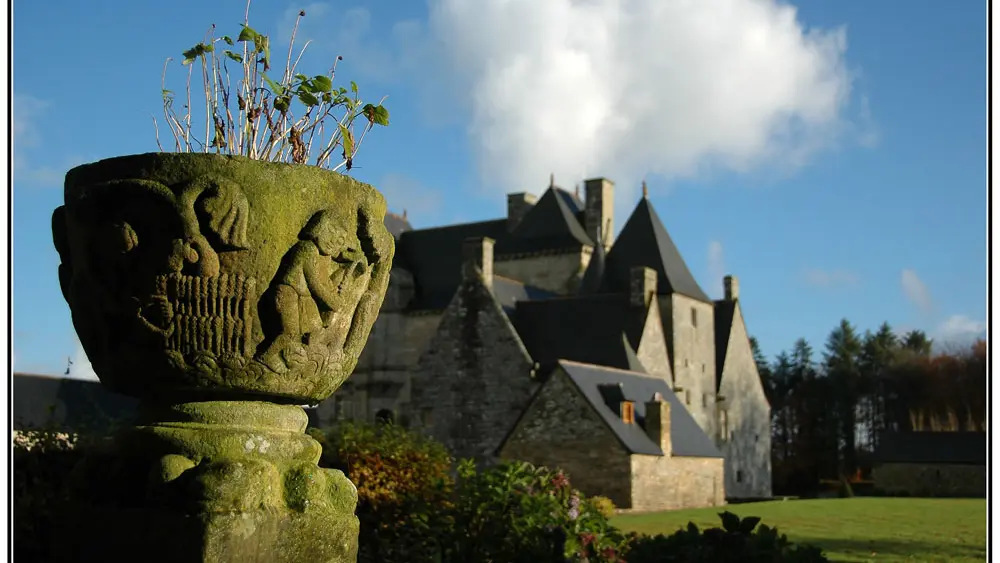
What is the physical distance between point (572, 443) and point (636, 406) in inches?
113

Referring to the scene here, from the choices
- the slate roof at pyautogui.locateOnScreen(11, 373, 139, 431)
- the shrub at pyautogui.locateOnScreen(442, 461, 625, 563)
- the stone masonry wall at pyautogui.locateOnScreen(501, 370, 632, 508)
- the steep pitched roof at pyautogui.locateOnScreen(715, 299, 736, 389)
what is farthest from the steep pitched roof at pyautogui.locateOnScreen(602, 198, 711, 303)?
the shrub at pyautogui.locateOnScreen(442, 461, 625, 563)

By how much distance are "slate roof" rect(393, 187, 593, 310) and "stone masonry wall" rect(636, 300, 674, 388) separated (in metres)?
6.49

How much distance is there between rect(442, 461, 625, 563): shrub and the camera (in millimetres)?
8156

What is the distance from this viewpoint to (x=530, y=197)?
46.8 m

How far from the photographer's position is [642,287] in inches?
1438

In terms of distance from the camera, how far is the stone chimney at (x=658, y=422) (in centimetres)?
2766

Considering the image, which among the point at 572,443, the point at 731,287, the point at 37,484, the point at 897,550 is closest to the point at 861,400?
the point at 731,287

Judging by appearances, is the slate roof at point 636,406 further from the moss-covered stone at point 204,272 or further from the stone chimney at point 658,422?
the moss-covered stone at point 204,272

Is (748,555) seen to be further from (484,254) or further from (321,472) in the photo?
(484,254)

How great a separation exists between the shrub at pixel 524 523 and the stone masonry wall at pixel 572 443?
17194 millimetres

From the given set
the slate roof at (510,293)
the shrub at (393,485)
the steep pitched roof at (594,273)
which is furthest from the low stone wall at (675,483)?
the shrub at (393,485)

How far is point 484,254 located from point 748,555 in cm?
2609

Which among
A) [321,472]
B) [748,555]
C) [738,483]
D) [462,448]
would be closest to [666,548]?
[748,555]

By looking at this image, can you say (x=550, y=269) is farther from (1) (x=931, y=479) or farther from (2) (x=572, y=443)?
(2) (x=572, y=443)
